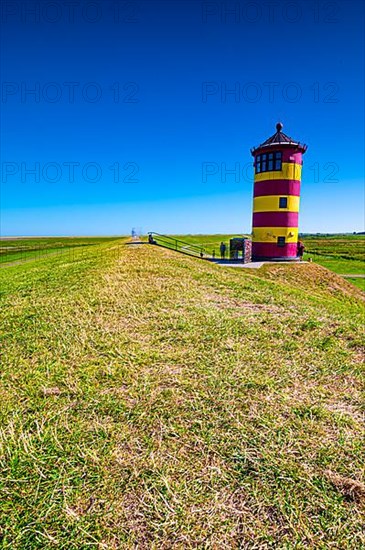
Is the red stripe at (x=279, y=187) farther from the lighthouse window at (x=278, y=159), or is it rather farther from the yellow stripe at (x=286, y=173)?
the lighthouse window at (x=278, y=159)

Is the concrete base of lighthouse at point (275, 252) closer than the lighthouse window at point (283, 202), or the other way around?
the lighthouse window at point (283, 202)

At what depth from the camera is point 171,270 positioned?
9938 millimetres

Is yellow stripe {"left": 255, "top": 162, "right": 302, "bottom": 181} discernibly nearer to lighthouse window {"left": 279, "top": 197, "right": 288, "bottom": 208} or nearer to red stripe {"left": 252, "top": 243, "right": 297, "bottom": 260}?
lighthouse window {"left": 279, "top": 197, "right": 288, "bottom": 208}

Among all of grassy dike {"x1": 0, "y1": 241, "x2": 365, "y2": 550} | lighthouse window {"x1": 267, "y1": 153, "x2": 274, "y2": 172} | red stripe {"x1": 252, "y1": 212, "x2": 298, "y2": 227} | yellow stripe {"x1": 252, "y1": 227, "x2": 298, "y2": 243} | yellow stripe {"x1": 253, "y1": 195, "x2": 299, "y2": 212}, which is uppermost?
lighthouse window {"x1": 267, "y1": 153, "x2": 274, "y2": 172}

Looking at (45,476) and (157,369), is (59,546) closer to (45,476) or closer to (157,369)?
(45,476)

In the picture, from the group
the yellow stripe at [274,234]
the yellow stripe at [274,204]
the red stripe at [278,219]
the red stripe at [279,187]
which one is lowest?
the yellow stripe at [274,234]

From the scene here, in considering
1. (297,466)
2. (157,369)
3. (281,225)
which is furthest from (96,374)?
(281,225)

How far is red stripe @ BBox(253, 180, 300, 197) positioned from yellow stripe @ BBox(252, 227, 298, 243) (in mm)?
2630

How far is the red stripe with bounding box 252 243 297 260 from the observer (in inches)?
918

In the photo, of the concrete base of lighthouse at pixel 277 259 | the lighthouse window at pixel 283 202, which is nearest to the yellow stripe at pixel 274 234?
the concrete base of lighthouse at pixel 277 259

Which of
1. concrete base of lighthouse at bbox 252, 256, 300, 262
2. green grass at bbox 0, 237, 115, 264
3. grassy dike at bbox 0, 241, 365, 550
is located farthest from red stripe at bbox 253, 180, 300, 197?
grassy dike at bbox 0, 241, 365, 550

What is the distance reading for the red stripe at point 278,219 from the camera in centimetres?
2273

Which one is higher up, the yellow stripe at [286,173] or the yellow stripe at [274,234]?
the yellow stripe at [286,173]

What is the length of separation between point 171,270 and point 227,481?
783 centimetres
